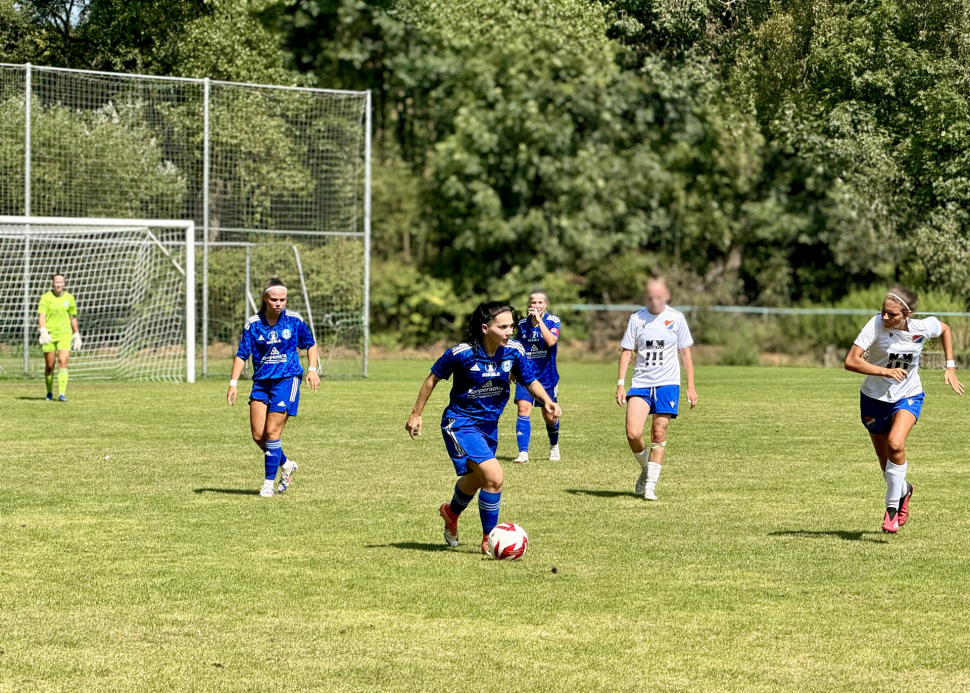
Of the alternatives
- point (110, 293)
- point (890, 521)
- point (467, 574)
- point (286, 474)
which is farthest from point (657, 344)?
point (110, 293)

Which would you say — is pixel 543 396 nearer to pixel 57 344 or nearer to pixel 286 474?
pixel 286 474

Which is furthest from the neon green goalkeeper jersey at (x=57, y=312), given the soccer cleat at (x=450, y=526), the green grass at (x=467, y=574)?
the soccer cleat at (x=450, y=526)

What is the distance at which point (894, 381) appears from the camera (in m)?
10.6

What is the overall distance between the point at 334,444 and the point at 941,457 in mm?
7344

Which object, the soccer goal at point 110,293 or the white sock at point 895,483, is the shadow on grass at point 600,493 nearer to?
the white sock at point 895,483

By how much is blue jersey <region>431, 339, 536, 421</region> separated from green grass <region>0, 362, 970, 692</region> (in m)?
1.04

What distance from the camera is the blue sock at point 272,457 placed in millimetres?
13000

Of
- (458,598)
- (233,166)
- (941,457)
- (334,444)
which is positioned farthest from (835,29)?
(458,598)

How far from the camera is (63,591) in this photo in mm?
8461

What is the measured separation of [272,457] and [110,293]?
18600mm

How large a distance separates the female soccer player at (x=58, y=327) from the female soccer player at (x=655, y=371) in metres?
12.8

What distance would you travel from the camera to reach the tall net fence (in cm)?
2873

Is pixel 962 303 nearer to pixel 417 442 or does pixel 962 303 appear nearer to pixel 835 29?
pixel 835 29

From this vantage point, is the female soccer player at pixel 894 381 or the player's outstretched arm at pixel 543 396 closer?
the player's outstretched arm at pixel 543 396
